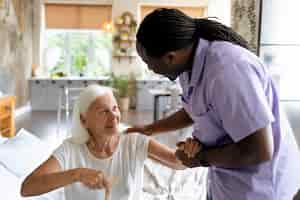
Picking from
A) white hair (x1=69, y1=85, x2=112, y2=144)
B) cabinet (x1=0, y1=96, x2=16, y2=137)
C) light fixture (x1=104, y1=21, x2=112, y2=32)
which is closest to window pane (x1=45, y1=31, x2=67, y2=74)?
light fixture (x1=104, y1=21, x2=112, y2=32)

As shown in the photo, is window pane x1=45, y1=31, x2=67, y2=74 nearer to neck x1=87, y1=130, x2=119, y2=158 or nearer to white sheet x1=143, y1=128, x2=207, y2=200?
white sheet x1=143, y1=128, x2=207, y2=200

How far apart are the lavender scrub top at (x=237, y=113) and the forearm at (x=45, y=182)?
0.44m

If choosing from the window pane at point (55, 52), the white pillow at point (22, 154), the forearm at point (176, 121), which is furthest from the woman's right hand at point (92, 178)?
the window pane at point (55, 52)

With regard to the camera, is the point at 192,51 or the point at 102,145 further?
the point at 102,145

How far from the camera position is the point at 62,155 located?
1.40m

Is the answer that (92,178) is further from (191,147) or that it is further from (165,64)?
(165,64)

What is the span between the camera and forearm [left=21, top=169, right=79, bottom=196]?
3.97ft

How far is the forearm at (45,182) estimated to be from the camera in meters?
1.21

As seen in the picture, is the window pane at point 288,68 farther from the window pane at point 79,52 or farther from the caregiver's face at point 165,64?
the window pane at point 79,52

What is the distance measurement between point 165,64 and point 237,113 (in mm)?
218

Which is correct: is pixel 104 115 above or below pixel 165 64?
below

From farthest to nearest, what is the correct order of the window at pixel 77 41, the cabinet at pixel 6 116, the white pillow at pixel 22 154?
the window at pixel 77 41
the cabinet at pixel 6 116
the white pillow at pixel 22 154

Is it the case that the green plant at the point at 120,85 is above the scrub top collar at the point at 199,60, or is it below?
below

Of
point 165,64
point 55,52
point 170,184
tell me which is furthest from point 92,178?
point 55,52
